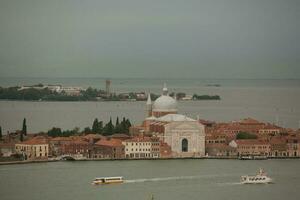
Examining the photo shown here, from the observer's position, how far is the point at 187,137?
14555mm

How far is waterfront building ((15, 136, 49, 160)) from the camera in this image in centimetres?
1349

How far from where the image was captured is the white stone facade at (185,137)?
14469 mm

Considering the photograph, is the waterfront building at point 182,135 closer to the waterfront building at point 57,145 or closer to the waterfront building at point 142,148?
the waterfront building at point 142,148

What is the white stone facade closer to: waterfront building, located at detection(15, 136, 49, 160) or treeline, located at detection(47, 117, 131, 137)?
treeline, located at detection(47, 117, 131, 137)

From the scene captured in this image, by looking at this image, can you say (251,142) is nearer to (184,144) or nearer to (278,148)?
(278,148)

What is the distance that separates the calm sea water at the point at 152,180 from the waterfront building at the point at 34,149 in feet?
1.88

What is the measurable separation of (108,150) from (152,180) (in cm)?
288

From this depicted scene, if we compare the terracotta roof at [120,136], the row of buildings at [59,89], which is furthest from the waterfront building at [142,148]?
the row of buildings at [59,89]

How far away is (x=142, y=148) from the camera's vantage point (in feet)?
46.2

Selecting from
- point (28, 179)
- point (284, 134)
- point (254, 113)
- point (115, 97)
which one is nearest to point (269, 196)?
point (28, 179)

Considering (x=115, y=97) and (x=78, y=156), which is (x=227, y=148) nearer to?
(x=78, y=156)

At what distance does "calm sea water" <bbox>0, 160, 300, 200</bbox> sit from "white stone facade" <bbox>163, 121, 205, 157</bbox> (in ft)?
2.80

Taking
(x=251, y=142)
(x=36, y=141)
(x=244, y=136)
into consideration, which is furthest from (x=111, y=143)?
(x=244, y=136)

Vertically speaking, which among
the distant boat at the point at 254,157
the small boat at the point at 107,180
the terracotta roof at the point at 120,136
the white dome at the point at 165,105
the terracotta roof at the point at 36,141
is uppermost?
the white dome at the point at 165,105
